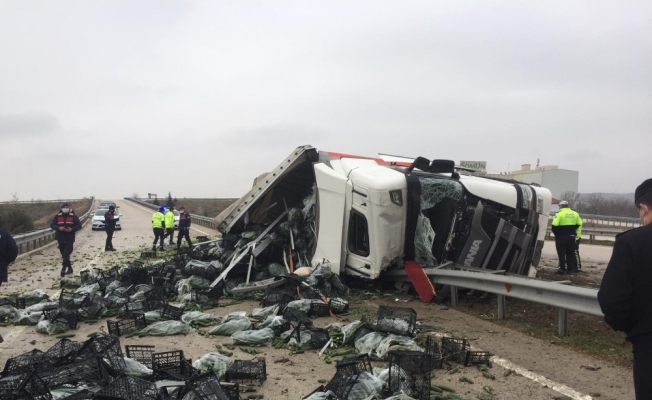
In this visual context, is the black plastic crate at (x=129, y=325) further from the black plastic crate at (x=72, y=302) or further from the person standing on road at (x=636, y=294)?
the person standing on road at (x=636, y=294)

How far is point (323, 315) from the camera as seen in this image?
23.7 ft

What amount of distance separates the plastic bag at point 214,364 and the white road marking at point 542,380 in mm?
2734

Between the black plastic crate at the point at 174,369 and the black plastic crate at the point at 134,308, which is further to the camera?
the black plastic crate at the point at 134,308

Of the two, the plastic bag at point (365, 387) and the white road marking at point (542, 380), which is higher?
the plastic bag at point (365, 387)

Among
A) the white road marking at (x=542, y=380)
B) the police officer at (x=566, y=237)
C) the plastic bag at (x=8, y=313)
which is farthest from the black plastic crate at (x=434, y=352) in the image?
the police officer at (x=566, y=237)

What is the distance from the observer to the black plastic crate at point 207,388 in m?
3.64

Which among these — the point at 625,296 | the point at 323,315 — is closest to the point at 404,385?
the point at 625,296

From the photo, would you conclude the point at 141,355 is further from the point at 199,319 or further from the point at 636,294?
the point at 636,294

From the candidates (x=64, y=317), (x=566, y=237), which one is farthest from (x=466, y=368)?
(x=566, y=237)

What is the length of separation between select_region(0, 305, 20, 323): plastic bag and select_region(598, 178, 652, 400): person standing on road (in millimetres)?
7505

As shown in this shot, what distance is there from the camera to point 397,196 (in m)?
7.77

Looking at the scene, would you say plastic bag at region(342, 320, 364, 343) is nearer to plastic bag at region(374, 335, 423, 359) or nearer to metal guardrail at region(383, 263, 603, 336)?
plastic bag at region(374, 335, 423, 359)

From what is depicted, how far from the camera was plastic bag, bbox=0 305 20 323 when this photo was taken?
7108 millimetres

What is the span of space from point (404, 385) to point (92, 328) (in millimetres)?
4737
